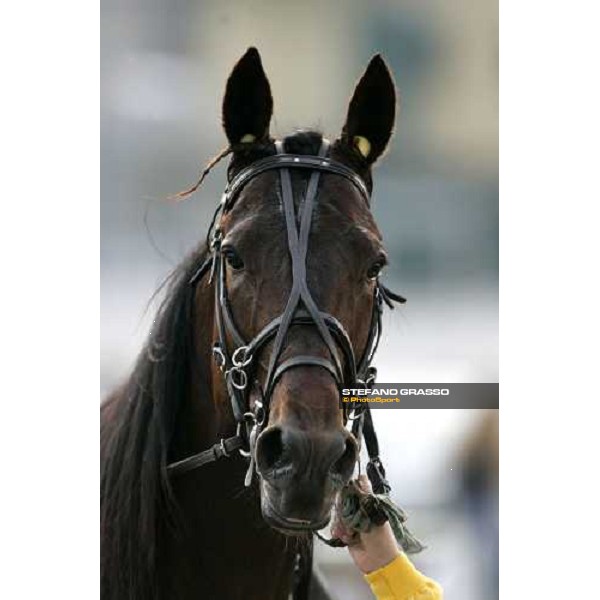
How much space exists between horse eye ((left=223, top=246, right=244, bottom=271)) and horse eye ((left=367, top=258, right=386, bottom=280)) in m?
0.32

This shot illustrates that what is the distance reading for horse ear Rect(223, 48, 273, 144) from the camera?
7.47 feet

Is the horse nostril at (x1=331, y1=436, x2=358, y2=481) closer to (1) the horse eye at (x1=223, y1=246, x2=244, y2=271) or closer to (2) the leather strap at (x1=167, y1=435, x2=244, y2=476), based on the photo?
(2) the leather strap at (x1=167, y1=435, x2=244, y2=476)

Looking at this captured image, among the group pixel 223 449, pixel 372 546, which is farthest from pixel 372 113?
pixel 372 546

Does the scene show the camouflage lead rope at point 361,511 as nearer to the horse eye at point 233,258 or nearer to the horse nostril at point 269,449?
the horse nostril at point 269,449

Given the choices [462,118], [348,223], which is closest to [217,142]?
[462,118]

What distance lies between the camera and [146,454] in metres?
2.30

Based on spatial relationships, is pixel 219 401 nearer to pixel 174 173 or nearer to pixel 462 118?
pixel 174 173

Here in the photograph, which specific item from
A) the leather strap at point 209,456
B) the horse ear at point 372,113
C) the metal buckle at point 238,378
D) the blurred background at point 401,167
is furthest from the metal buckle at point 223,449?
the blurred background at point 401,167

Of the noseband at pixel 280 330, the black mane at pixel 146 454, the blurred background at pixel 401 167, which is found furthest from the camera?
the blurred background at pixel 401 167

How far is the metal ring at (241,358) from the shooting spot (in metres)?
2.01

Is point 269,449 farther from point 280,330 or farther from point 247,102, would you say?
point 247,102

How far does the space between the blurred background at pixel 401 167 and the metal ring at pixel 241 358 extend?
106 cm

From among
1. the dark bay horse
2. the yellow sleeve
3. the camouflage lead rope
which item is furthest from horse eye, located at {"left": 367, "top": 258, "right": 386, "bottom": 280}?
the yellow sleeve
